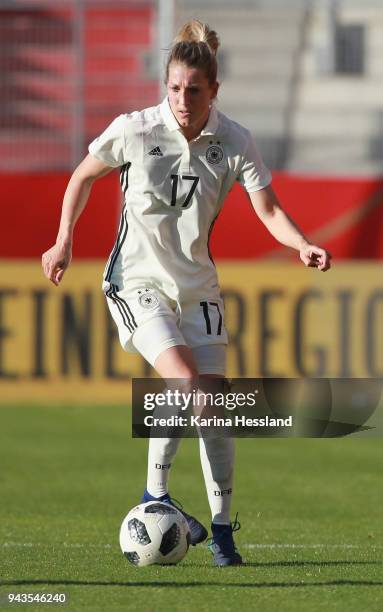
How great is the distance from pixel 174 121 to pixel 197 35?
1.15ft

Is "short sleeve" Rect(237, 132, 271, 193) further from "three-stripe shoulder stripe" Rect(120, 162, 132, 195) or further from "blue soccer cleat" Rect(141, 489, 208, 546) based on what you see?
"blue soccer cleat" Rect(141, 489, 208, 546)

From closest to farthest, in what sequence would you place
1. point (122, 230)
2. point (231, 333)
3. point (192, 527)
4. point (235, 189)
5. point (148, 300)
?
point (148, 300), point (122, 230), point (192, 527), point (231, 333), point (235, 189)

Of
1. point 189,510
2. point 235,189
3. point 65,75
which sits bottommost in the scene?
point 189,510

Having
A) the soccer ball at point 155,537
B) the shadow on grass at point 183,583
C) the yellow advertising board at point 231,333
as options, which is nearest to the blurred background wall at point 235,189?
the yellow advertising board at point 231,333

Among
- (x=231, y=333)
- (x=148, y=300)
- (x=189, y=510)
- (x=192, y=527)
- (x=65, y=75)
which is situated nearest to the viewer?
(x=148, y=300)

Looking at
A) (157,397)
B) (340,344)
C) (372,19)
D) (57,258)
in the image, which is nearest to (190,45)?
(57,258)

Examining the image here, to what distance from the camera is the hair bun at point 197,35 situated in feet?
17.2

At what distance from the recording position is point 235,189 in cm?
1462

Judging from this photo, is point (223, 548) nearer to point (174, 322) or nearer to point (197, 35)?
point (174, 322)

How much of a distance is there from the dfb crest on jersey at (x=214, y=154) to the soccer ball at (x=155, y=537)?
141 centimetres

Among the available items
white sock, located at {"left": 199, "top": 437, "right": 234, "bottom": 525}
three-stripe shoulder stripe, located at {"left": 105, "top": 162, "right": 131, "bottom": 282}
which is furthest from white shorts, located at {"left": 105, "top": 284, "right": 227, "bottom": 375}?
white sock, located at {"left": 199, "top": 437, "right": 234, "bottom": 525}

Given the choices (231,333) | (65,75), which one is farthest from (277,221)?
(65,75)

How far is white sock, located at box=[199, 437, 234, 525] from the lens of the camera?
217 inches

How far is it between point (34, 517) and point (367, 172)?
856cm
